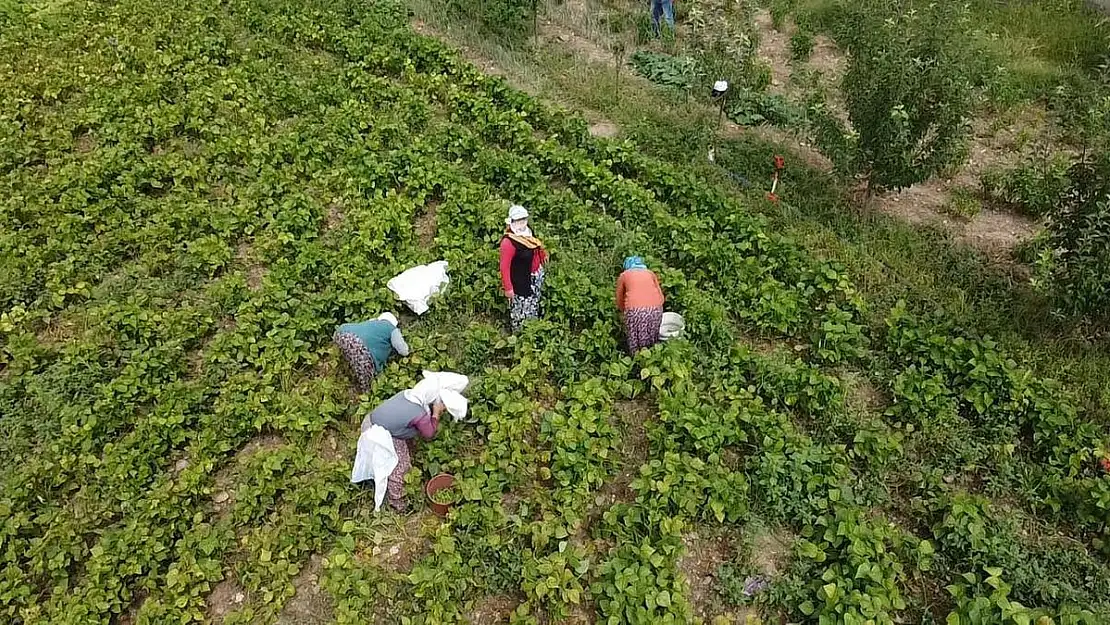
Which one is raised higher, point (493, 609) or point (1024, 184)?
point (1024, 184)

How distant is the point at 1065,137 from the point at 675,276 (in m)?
6.15

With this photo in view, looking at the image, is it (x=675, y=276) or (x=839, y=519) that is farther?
(x=675, y=276)

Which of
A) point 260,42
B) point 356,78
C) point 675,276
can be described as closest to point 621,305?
point 675,276

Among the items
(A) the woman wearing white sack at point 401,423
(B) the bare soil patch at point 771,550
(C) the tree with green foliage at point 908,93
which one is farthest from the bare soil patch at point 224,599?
(C) the tree with green foliage at point 908,93

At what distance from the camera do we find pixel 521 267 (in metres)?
6.45

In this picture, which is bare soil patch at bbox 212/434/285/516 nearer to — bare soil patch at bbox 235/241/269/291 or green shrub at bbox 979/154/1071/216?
bare soil patch at bbox 235/241/269/291

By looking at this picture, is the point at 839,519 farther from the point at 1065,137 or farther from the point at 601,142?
the point at 1065,137

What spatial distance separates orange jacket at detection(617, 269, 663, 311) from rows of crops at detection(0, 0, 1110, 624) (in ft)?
1.25

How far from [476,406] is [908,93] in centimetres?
516

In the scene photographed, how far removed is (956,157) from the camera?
7699 mm

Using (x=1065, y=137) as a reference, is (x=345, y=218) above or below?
below

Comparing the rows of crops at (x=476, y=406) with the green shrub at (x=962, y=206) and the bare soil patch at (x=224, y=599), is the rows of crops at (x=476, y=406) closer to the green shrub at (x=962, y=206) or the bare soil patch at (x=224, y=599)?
the bare soil patch at (x=224, y=599)

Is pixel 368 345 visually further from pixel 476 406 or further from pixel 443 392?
pixel 476 406

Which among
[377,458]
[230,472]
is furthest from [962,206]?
[230,472]
